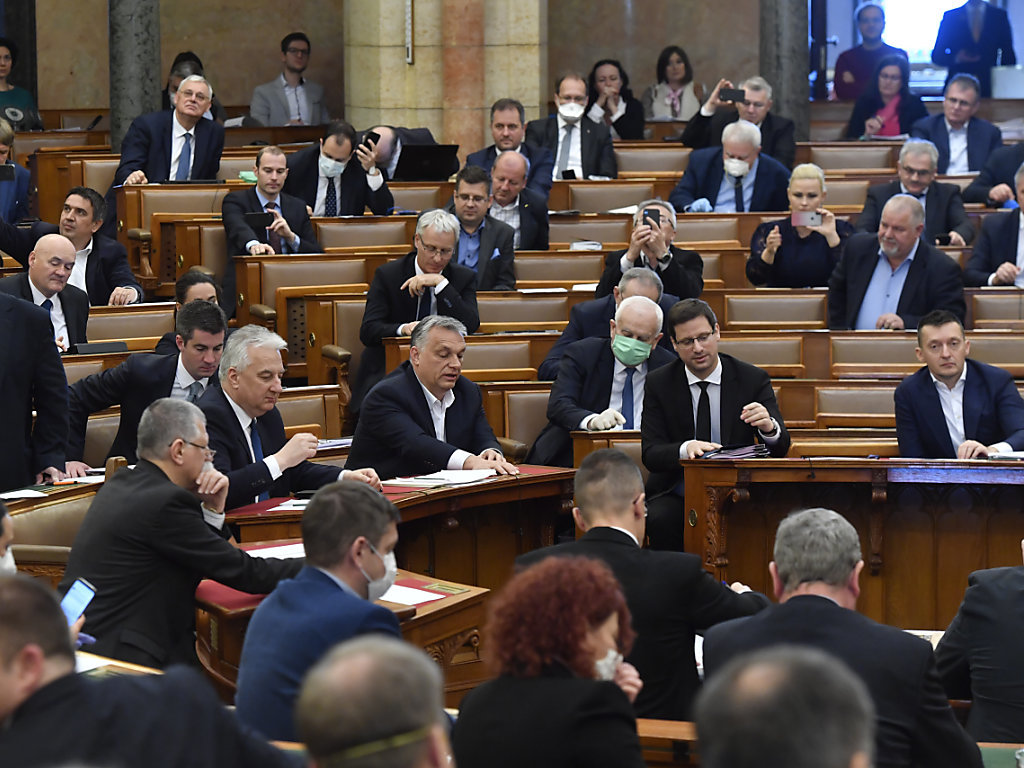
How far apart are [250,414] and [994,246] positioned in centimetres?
520

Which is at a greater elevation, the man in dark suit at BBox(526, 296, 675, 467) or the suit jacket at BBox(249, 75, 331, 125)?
the suit jacket at BBox(249, 75, 331, 125)

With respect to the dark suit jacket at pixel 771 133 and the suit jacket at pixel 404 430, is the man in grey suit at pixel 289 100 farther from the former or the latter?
the suit jacket at pixel 404 430

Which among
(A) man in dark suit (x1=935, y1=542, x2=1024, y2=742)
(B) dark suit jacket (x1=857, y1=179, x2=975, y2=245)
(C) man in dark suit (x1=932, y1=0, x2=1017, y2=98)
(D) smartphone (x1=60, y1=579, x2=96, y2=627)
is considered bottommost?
(A) man in dark suit (x1=935, y1=542, x2=1024, y2=742)

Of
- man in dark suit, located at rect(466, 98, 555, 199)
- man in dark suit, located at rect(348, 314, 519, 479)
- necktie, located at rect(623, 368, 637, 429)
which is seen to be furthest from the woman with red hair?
man in dark suit, located at rect(466, 98, 555, 199)

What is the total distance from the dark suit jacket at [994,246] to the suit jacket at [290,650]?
255 inches

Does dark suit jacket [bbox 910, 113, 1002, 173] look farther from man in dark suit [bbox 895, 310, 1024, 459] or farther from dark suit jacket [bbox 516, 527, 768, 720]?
dark suit jacket [bbox 516, 527, 768, 720]

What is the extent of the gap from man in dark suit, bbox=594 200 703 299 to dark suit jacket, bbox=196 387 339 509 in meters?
2.74

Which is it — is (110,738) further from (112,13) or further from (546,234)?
(112,13)

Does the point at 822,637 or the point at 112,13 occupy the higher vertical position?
the point at 112,13

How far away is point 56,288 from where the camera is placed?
7086mm

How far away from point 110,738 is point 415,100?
35.2ft

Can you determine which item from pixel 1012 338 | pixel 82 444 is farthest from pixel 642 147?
pixel 82 444

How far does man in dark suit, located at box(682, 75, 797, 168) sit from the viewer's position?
434 inches

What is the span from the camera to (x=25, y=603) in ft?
8.66
